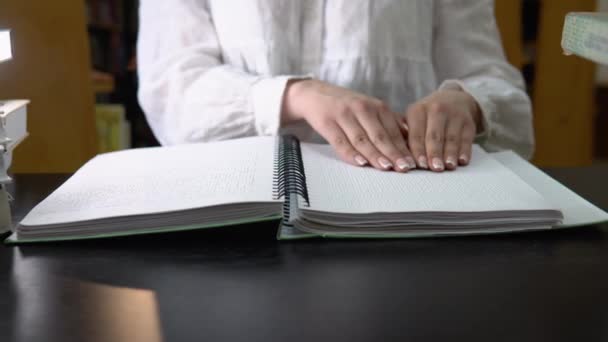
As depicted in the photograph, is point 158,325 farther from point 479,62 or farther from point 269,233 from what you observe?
point 479,62

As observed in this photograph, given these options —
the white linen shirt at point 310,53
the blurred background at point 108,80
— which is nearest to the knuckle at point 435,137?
the white linen shirt at point 310,53

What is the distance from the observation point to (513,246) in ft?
1.49

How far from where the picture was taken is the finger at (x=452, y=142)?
0.59 m

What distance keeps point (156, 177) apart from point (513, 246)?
31 cm

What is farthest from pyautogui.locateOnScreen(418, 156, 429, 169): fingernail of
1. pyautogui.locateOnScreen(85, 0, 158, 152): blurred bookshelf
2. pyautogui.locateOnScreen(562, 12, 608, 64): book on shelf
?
pyautogui.locateOnScreen(85, 0, 158, 152): blurred bookshelf

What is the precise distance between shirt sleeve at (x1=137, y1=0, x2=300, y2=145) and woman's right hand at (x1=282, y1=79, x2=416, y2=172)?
29mm

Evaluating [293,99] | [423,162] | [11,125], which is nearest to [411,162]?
[423,162]

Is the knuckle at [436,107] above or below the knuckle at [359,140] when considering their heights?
above

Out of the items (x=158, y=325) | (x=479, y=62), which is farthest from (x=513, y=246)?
(x=479, y=62)

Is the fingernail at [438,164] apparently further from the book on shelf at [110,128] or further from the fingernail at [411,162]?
the book on shelf at [110,128]

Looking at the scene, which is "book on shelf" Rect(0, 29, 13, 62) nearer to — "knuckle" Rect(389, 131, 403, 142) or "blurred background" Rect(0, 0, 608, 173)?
"knuckle" Rect(389, 131, 403, 142)

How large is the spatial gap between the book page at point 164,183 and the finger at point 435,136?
0.16m

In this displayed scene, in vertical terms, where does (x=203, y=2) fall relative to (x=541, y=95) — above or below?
above

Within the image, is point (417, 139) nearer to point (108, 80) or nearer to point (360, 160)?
point (360, 160)
